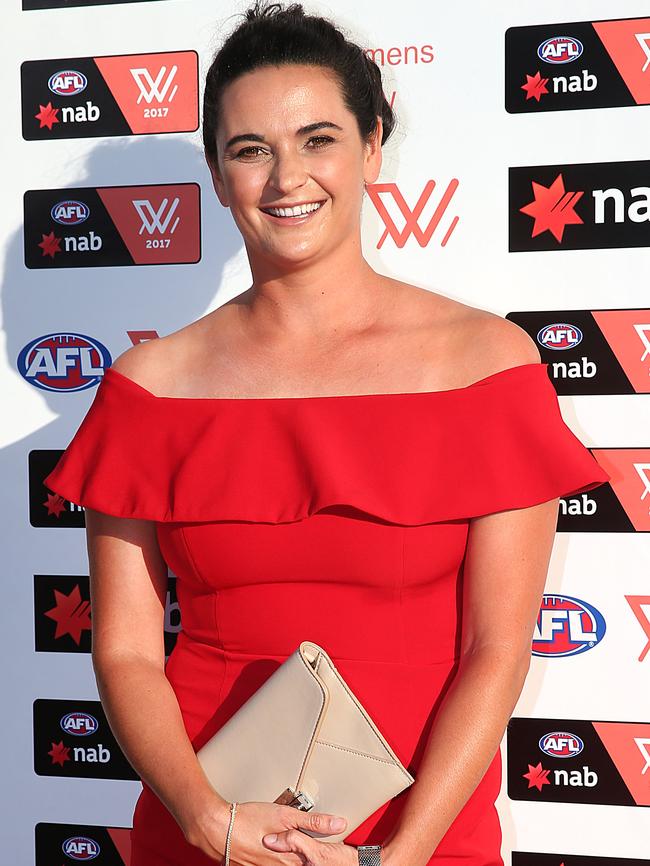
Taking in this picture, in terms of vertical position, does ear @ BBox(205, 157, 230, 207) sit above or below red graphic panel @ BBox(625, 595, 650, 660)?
above

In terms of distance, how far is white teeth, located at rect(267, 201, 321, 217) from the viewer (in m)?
1.55

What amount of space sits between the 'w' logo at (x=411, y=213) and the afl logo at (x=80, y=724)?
4.02 feet

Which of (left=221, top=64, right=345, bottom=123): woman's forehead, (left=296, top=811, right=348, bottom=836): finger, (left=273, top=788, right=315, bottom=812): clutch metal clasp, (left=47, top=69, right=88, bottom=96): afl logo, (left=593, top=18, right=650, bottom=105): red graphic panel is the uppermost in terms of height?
(left=47, top=69, right=88, bottom=96): afl logo

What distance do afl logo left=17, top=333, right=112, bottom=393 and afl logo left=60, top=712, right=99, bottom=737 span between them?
28.9 inches

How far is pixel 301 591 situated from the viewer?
60.5 inches

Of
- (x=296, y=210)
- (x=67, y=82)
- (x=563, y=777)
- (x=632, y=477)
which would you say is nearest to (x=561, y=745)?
(x=563, y=777)

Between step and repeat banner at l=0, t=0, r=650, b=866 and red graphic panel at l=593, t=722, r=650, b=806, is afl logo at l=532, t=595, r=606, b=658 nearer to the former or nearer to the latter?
step and repeat banner at l=0, t=0, r=650, b=866

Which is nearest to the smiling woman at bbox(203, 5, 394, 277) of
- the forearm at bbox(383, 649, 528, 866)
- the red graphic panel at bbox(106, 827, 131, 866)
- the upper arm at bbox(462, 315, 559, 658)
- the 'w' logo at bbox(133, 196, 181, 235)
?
the upper arm at bbox(462, 315, 559, 658)

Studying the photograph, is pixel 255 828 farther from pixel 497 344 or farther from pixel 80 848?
pixel 80 848

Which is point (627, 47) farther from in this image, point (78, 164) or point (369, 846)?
point (369, 846)

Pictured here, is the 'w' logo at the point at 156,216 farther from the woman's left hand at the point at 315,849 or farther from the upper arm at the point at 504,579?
the woman's left hand at the point at 315,849

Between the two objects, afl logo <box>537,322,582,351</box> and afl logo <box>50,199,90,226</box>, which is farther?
afl logo <box>50,199,90,226</box>

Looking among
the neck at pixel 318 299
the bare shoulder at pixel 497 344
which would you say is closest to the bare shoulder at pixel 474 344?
the bare shoulder at pixel 497 344

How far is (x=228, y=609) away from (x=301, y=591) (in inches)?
5.3
